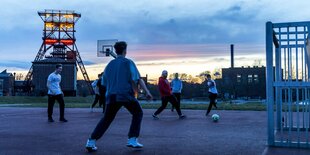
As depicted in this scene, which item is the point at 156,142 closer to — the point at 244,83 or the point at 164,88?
the point at 164,88

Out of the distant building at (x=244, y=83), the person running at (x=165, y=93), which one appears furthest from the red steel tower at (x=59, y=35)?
the person running at (x=165, y=93)

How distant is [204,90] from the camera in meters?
90.8

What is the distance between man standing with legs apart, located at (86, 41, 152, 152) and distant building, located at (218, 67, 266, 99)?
79.4 meters

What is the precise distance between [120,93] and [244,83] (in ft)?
278

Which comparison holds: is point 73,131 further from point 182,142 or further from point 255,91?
A: point 255,91

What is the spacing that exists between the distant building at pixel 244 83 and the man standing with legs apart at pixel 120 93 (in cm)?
7936

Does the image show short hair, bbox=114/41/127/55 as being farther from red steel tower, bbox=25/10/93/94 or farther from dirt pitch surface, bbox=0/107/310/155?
red steel tower, bbox=25/10/93/94

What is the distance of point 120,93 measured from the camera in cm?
668

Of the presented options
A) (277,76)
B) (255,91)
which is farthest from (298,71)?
(255,91)

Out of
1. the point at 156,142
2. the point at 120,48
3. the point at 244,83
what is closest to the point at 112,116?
the point at 120,48

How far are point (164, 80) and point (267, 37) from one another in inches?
292

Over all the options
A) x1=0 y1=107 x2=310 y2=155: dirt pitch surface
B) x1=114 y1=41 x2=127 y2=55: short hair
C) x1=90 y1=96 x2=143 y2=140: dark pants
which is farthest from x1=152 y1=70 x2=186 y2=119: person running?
x1=114 y1=41 x2=127 y2=55: short hair

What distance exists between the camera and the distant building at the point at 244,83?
8656 centimetres

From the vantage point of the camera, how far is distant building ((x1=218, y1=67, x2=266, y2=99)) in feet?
284
